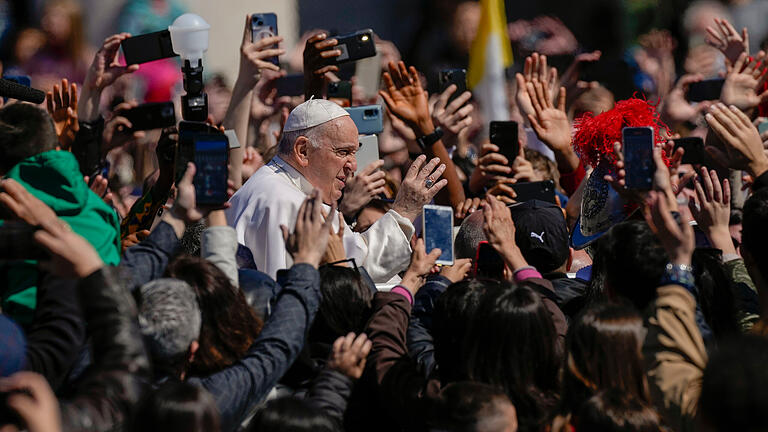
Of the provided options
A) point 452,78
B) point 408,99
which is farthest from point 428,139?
point 452,78

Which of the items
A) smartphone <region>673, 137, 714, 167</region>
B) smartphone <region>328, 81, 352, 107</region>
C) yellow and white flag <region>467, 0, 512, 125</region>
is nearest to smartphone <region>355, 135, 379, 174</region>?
smartphone <region>328, 81, 352, 107</region>

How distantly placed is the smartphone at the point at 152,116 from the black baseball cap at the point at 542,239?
82.0 inches

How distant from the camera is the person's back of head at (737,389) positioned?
2.20 m

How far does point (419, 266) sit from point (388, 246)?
0.67m

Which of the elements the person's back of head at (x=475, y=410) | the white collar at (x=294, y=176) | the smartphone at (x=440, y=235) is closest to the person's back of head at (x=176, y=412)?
the person's back of head at (x=475, y=410)

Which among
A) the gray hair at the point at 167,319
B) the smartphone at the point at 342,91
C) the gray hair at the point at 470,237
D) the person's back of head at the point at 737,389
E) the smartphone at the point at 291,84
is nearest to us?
the person's back of head at the point at 737,389

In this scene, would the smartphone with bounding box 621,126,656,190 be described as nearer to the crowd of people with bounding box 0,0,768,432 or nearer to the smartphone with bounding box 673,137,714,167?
the crowd of people with bounding box 0,0,768,432

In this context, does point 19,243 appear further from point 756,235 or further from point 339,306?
point 756,235

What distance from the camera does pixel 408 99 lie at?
18.5 feet

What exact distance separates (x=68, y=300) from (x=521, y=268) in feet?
5.40

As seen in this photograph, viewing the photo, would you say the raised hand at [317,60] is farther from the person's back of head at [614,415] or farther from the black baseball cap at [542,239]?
the person's back of head at [614,415]

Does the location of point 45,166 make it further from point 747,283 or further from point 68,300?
point 747,283

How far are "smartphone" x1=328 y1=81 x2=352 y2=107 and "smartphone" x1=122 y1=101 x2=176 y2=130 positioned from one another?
90cm

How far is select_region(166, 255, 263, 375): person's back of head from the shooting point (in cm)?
317
